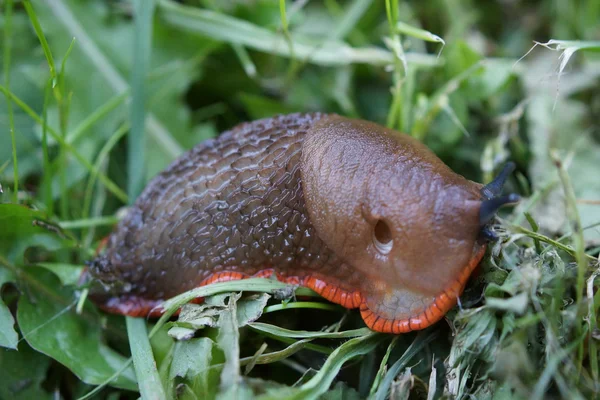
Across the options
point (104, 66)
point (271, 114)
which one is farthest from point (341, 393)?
point (104, 66)

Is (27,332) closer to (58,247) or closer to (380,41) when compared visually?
(58,247)

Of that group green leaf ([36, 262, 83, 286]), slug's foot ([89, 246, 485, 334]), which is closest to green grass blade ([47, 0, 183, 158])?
green leaf ([36, 262, 83, 286])

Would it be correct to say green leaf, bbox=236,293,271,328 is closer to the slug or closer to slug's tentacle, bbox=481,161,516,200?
the slug

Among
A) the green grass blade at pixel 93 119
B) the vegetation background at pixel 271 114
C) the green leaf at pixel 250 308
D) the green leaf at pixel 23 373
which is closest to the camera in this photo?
the vegetation background at pixel 271 114

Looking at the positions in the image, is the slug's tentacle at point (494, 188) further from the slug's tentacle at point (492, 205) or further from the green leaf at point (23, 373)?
the green leaf at point (23, 373)

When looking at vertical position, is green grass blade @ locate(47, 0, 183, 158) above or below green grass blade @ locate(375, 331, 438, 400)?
above

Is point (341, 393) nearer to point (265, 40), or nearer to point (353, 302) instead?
point (353, 302)

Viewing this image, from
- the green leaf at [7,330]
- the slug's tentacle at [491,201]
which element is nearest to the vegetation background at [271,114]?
the green leaf at [7,330]

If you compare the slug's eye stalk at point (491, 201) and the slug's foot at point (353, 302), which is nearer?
the slug's eye stalk at point (491, 201)
